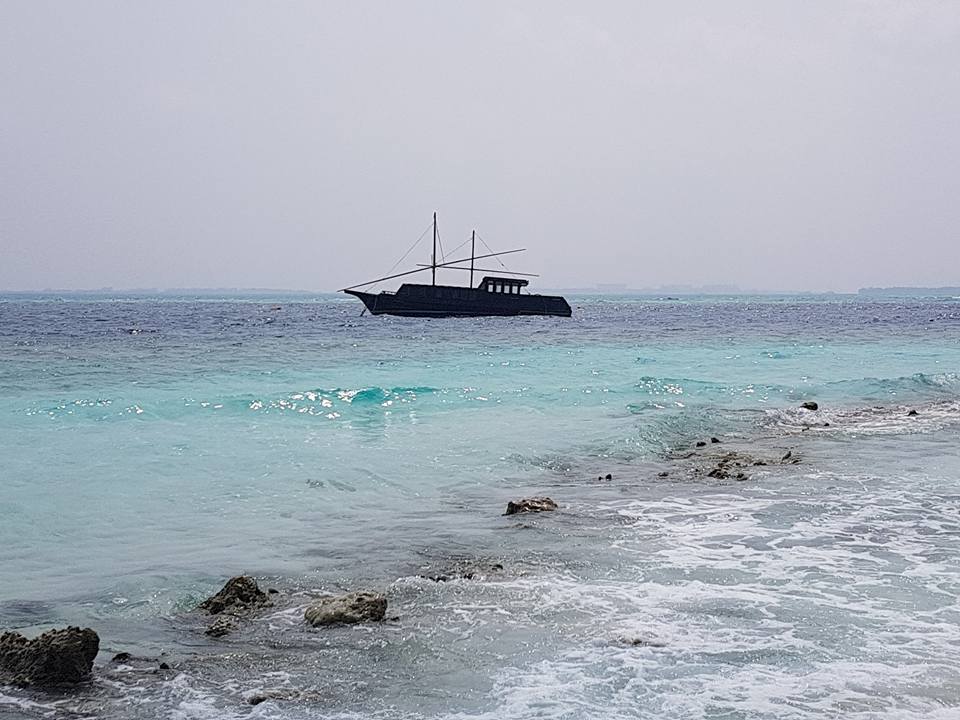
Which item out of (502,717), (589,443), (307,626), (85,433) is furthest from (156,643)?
(85,433)

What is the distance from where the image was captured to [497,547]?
1030 centimetres

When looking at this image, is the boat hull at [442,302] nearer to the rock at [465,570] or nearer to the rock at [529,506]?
the rock at [529,506]

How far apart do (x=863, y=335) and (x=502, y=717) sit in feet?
191

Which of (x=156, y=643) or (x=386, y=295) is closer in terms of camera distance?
(x=156, y=643)

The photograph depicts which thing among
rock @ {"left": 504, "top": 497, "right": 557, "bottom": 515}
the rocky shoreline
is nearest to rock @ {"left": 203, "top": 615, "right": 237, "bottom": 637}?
the rocky shoreline

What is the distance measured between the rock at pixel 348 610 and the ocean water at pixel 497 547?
15cm

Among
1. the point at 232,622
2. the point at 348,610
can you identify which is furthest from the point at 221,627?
the point at 348,610

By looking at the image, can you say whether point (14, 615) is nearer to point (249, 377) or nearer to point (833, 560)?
point (833, 560)

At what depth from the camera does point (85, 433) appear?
1944cm

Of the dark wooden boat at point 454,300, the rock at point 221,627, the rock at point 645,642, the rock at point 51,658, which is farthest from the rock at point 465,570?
the dark wooden boat at point 454,300

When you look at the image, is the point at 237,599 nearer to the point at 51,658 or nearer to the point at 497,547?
the point at 51,658

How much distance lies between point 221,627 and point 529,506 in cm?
522

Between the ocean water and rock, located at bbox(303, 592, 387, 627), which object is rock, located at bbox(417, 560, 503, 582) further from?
rock, located at bbox(303, 592, 387, 627)

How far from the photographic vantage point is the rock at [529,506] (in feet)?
39.2
